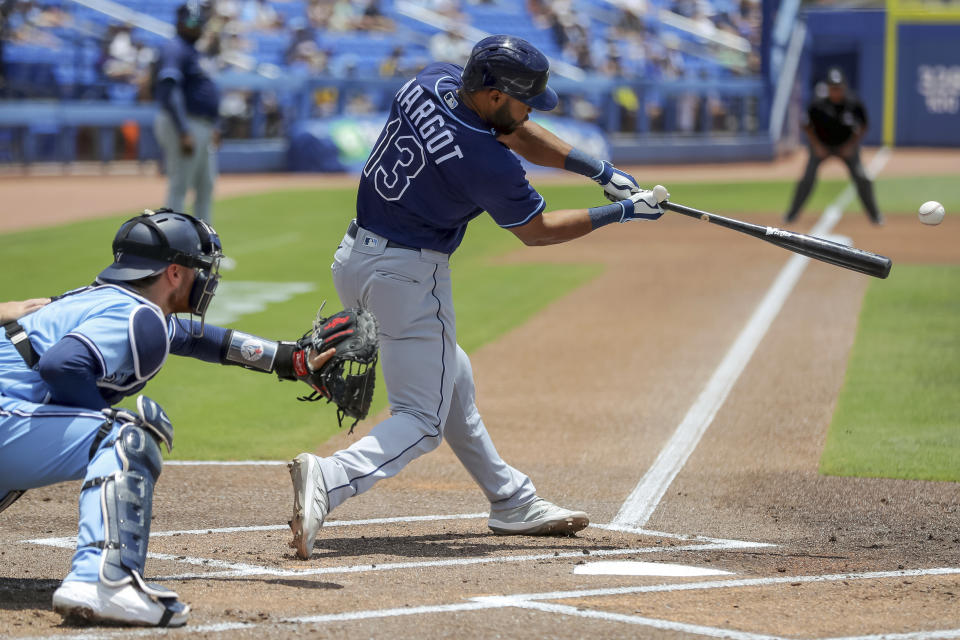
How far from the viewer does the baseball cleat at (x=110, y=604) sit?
→ 11.8 ft

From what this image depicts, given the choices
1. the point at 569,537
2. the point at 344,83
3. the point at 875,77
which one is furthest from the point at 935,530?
the point at 875,77

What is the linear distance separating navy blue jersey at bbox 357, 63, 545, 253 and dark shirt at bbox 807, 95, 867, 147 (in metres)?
14.1

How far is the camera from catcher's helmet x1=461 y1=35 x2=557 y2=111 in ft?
15.1

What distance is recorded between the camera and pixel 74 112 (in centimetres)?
2312

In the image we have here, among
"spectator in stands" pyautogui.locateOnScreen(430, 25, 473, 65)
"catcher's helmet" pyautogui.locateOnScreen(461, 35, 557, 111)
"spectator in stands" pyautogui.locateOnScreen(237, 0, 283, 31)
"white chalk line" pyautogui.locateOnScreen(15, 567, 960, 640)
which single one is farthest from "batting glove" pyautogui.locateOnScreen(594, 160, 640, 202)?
"spectator in stands" pyautogui.locateOnScreen(237, 0, 283, 31)

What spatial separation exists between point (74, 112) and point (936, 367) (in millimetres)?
18327

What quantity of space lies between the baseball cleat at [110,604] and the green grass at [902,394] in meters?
3.61

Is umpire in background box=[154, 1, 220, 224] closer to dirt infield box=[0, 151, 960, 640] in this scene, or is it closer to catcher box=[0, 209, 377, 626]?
dirt infield box=[0, 151, 960, 640]

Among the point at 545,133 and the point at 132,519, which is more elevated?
the point at 545,133

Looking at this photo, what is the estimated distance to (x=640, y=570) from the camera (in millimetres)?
4500

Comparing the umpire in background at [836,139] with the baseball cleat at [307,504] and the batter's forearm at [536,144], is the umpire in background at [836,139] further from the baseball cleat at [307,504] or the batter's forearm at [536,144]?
the baseball cleat at [307,504]

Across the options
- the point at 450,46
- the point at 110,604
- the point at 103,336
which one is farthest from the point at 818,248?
the point at 450,46

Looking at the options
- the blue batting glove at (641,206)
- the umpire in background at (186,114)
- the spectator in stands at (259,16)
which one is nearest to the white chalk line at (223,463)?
the blue batting glove at (641,206)

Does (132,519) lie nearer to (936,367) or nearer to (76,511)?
(76,511)
